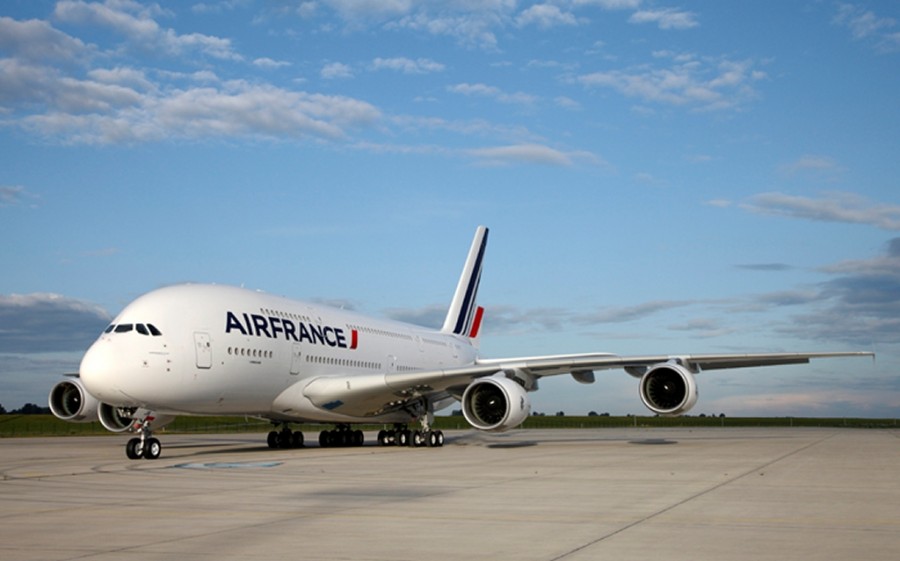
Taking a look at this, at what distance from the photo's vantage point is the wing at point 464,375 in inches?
1006

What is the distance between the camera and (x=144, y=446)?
20203 mm

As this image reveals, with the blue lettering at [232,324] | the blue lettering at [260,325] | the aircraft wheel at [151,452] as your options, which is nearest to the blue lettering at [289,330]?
the blue lettering at [260,325]

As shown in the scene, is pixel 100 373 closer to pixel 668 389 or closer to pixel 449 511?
pixel 449 511

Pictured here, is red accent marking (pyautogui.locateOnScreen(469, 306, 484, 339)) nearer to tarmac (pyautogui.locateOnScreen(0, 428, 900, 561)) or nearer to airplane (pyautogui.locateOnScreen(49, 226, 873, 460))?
airplane (pyautogui.locateOnScreen(49, 226, 873, 460))

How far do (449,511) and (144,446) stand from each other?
1170cm

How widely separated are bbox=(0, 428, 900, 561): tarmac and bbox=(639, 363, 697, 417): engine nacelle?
6312mm

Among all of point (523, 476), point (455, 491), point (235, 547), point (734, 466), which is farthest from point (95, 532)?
point (734, 466)

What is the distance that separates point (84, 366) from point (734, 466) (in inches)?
529

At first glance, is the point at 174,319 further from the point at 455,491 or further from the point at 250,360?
the point at 455,491

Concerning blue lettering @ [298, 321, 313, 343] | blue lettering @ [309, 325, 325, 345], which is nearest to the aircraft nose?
blue lettering @ [298, 321, 313, 343]

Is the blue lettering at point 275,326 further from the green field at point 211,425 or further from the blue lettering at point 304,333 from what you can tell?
the green field at point 211,425

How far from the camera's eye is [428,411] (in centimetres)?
2912

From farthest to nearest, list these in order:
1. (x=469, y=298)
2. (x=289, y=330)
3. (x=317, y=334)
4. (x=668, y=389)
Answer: (x=469, y=298) < (x=668, y=389) < (x=317, y=334) < (x=289, y=330)

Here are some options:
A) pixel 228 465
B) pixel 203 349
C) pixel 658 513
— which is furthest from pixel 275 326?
pixel 658 513
